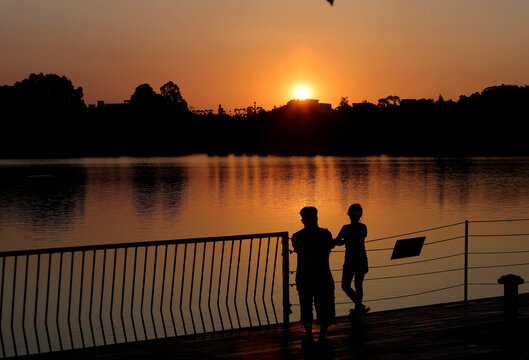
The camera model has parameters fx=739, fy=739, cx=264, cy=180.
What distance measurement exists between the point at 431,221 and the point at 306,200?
19025mm

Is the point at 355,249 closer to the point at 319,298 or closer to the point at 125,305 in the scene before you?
the point at 319,298

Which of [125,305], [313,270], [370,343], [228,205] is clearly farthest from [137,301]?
[228,205]

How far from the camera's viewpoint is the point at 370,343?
8.87 metres

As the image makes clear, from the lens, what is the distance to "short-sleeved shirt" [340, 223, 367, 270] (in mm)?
10148

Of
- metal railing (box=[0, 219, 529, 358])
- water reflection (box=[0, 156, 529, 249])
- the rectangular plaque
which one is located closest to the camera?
the rectangular plaque

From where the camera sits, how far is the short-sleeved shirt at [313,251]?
8414 mm

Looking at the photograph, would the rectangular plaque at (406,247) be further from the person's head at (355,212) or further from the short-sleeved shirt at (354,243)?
the person's head at (355,212)

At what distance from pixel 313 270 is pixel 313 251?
0.23m

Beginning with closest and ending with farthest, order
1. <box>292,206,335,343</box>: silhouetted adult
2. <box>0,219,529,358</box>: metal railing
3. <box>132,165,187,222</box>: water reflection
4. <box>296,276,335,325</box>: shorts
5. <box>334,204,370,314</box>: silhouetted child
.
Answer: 1. <box>292,206,335,343</box>: silhouetted adult
2. <box>296,276,335,325</box>: shorts
3. <box>334,204,370,314</box>: silhouetted child
4. <box>0,219,529,358</box>: metal railing
5. <box>132,165,187,222</box>: water reflection

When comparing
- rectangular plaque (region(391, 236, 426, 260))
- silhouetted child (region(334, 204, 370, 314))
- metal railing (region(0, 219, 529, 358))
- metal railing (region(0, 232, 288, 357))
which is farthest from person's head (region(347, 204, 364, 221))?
metal railing (region(0, 232, 288, 357))

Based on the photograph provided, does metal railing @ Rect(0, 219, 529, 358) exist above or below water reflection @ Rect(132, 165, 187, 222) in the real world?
above

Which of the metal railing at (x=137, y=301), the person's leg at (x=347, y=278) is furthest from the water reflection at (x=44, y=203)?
the person's leg at (x=347, y=278)

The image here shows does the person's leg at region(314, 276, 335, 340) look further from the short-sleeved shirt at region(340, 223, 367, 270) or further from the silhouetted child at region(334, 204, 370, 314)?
the short-sleeved shirt at region(340, 223, 367, 270)

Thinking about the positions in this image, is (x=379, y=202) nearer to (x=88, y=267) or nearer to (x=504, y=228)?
(x=504, y=228)
